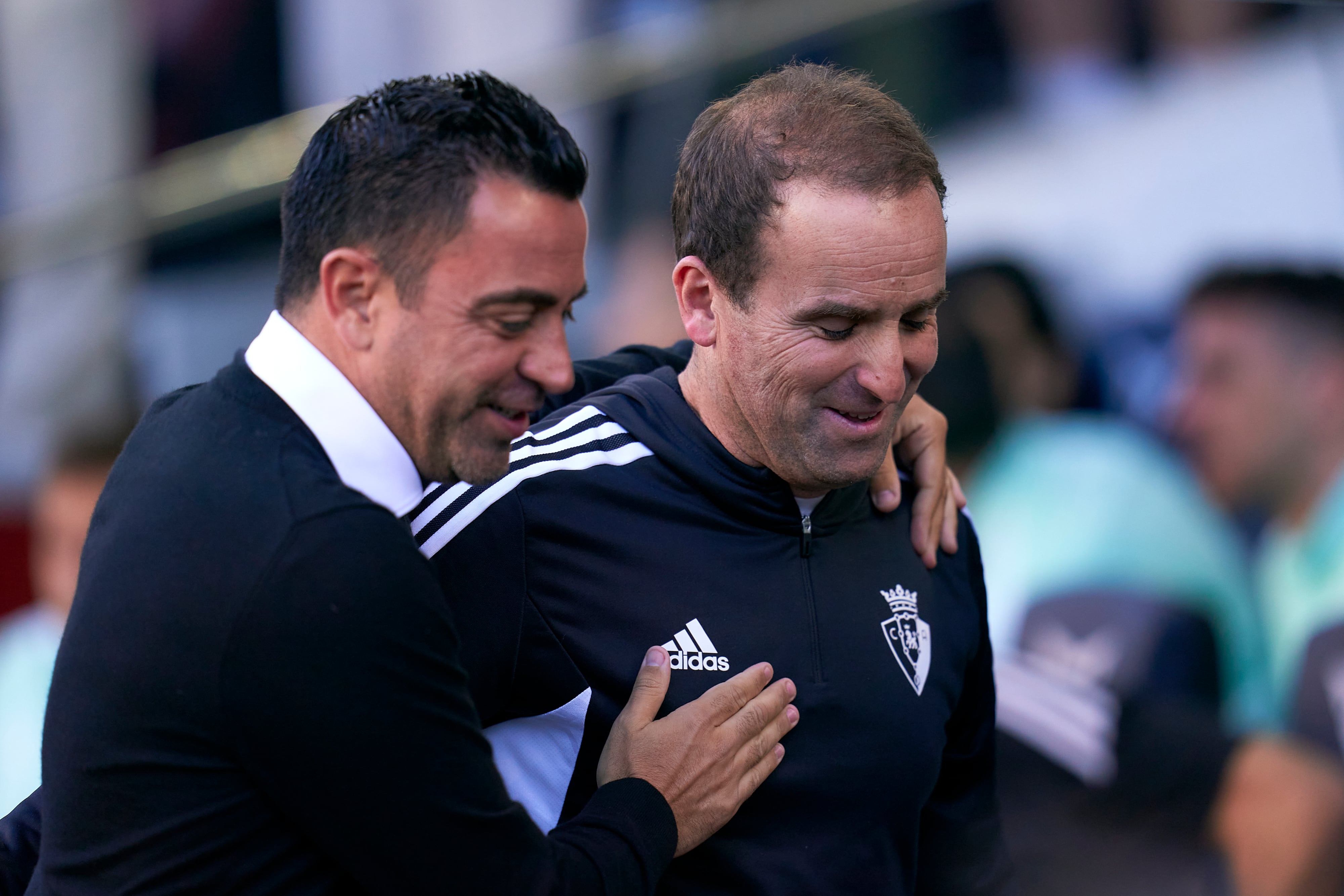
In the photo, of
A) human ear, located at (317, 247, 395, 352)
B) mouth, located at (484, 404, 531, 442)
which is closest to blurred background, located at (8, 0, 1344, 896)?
mouth, located at (484, 404, 531, 442)

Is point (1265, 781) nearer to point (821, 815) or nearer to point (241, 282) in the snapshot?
point (821, 815)

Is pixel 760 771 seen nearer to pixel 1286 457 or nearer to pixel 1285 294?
pixel 1286 457

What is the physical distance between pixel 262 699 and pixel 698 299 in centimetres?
88

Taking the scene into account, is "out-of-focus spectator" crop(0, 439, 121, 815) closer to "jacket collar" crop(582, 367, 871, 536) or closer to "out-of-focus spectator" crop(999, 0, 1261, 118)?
"jacket collar" crop(582, 367, 871, 536)

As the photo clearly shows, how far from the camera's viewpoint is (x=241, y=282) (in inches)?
196

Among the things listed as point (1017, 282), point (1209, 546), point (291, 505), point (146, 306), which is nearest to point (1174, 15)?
point (1017, 282)

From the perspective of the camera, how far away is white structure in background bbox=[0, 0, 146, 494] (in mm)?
5000

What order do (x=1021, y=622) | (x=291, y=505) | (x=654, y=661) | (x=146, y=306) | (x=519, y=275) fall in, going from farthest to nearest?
(x=146, y=306) < (x=1021, y=622) < (x=654, y=661) < (x=519, y=275) < (x=291, y=505)

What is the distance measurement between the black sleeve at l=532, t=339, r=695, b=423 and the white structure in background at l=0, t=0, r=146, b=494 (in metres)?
3.73

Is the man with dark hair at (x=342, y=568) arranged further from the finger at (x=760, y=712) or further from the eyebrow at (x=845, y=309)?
the eyebrow at (x=845, y=309)

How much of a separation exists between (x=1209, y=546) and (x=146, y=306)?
4.64 metres

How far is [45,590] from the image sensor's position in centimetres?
488

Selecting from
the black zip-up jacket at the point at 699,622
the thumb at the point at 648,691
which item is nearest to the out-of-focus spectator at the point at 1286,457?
the black zip-up jacket at the point at 699,622

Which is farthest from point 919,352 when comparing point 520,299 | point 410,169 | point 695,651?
point 410,169
